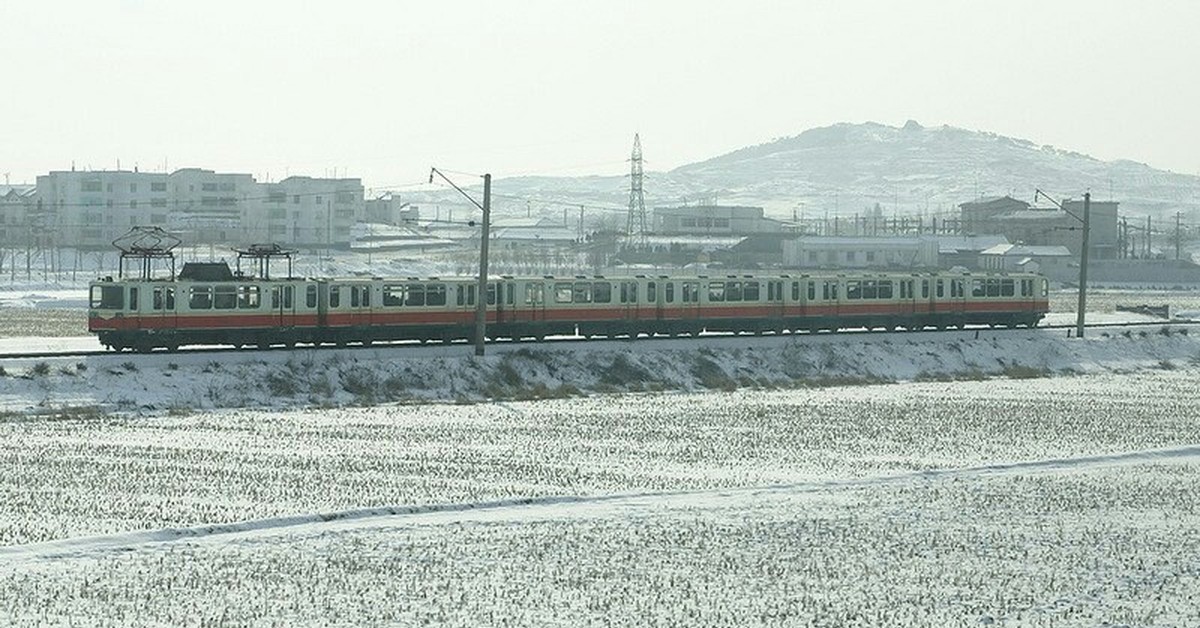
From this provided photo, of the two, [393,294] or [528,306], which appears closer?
[393,294]

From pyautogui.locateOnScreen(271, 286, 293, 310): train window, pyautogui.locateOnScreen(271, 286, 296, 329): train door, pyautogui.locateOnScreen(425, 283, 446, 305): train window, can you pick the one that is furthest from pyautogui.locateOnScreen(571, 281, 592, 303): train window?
pyautogui.locateOnScreen(271, 286, 293, 310): train window

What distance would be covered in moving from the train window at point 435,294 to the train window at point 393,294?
99cm

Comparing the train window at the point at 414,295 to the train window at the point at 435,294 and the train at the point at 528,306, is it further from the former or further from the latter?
the train window at the point at 435,294

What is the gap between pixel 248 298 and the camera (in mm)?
54656

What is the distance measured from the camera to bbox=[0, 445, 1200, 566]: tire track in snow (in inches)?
1050

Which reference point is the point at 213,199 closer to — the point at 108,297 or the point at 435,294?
the point at 435,294

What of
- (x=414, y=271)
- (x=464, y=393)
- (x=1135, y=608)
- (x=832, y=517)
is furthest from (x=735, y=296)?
(x=414, y=271)

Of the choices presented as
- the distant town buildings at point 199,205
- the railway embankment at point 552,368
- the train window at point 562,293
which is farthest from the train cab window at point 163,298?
the distant town buildings at point 199,205

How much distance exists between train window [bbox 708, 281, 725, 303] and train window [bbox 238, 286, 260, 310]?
1942 centimetres

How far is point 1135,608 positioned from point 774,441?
19.6 meters

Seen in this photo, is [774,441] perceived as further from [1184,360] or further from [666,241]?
[666,241]

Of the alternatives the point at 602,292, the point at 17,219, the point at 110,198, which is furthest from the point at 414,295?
the point at 17,219

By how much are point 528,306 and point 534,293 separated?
0.52 metres

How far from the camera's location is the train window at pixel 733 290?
68438mm
